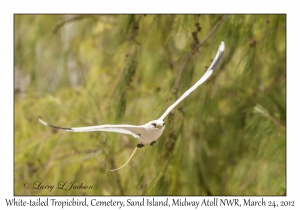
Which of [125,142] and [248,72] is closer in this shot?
[248,72]

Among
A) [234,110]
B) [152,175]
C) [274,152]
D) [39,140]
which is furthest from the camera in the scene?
[234,110]

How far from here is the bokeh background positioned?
84cm

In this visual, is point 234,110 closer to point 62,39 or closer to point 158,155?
point 158,155

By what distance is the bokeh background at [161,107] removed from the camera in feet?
2.76

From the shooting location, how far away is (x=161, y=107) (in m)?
0.75

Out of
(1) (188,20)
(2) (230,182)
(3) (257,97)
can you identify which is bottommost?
(2) (230,182)

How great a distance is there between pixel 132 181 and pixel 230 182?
0.38 m

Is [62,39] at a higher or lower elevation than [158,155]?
higher

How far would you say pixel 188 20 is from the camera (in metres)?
0.81

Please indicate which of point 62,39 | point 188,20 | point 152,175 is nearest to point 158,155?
point 152,175
